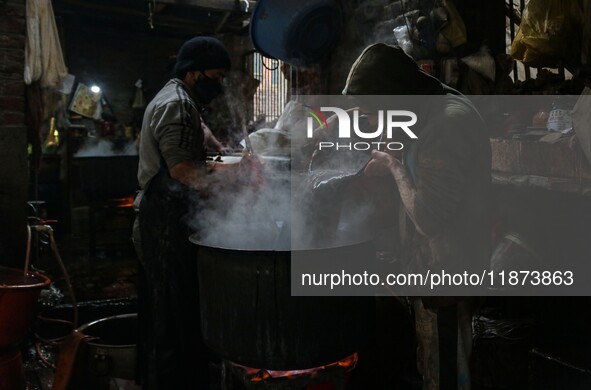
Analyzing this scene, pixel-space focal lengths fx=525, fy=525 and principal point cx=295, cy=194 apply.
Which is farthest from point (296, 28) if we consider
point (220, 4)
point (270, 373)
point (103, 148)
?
point (103, 148)

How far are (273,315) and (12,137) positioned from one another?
3.80 metres

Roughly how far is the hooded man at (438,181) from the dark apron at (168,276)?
5.31 feet

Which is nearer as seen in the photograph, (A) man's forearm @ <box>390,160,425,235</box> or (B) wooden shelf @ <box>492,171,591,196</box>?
(A) man's forearm @ <box>390,160,425,235</box>

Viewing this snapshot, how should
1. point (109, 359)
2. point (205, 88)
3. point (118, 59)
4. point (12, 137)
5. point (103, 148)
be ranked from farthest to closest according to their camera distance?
point (118, 59) < point (103, 148) < point (12, 137) < point (109, 359) < point (205, 88)

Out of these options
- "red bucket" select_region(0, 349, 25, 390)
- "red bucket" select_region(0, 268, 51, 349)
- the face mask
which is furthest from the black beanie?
"red bucket" select_region(0, 349, 25, 390)

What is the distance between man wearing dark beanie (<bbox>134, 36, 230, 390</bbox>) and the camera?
156 inches

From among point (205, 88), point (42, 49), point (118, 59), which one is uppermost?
point (118, 59)

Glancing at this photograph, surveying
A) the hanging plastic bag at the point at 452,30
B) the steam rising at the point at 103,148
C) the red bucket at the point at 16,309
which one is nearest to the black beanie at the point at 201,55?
the hanging plastic bag at the point at 452,30

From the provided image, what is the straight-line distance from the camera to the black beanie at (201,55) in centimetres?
427

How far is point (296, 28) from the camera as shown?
18.6 feet

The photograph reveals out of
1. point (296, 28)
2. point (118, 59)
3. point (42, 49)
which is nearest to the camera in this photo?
point (296, 28)

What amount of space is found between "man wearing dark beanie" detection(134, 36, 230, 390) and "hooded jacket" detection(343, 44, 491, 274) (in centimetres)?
146

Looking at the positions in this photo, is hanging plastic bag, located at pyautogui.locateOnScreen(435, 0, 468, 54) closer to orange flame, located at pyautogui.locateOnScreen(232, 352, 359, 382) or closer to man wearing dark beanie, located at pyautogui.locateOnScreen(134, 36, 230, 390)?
man wearing dark beanie, located at pyautogui.locateOnScreen(134, 36, 230, 390)

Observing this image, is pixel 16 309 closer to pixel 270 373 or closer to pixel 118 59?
pixel 270 373
